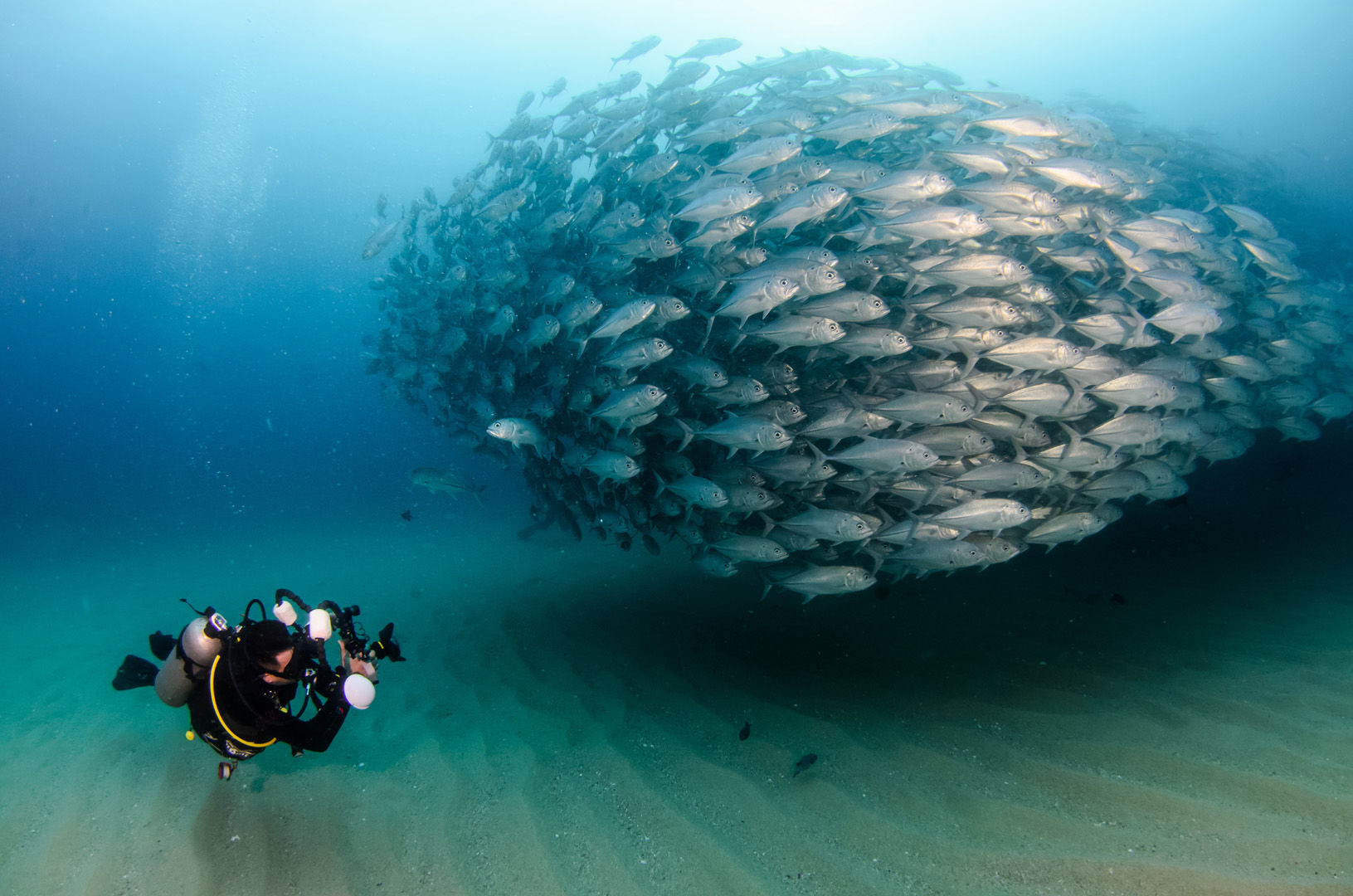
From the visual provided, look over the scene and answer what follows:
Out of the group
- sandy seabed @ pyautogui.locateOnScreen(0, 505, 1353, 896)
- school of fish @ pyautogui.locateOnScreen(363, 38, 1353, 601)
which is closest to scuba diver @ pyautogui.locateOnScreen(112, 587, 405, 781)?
sandy seabed @ pyautogui.locateOnScreen(0, 505, 1353, 896)

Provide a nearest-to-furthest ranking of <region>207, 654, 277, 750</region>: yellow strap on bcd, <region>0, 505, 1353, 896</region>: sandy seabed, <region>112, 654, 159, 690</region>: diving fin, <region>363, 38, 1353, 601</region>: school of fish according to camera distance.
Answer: <region>207, 654, 277, 750</region>: yellow strap on bcd < <region>0, 505, 1353, 896</region>: sandy seabed < <region>112, 654, 159, 690</region>: diving fin < <region>363, 38, 1353, 601</region>: school of fish

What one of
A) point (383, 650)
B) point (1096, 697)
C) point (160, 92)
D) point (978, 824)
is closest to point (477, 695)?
point (383, 650)

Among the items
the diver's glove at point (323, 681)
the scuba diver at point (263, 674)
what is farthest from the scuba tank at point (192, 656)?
the diver's glove at point (323, 681)

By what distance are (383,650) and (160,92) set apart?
49.3m

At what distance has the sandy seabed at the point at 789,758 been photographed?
2893 mm

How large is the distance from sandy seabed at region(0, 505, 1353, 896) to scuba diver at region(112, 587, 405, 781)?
1.18 m

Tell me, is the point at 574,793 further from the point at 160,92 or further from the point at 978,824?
the point at 160,92

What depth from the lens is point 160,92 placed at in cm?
3350

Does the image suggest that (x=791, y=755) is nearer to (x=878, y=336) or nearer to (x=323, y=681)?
(x=323, y=681)

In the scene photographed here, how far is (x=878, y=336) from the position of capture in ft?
13.5

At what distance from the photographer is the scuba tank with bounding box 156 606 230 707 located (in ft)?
8.16

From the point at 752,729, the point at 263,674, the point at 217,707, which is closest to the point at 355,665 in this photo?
the point at 263,674

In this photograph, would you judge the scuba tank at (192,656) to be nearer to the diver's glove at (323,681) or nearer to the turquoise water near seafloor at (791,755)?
the diver's glove at (323,681)

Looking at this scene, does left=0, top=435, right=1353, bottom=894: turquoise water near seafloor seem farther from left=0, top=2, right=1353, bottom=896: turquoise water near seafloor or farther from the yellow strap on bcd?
the yellow strap on bcd
